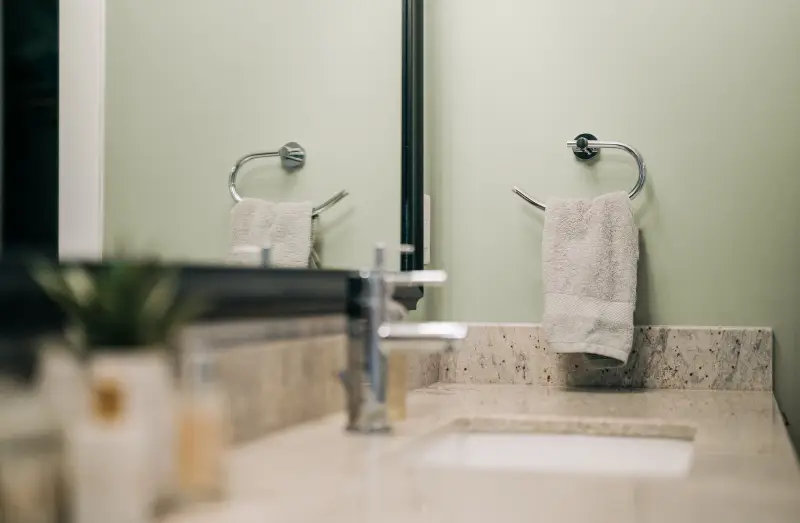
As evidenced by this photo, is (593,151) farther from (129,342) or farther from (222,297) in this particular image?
(129,342)

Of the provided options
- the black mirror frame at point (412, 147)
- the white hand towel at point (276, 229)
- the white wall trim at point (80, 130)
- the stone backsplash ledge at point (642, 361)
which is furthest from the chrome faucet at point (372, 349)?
the stone backsplash ledge at point (642, 361)

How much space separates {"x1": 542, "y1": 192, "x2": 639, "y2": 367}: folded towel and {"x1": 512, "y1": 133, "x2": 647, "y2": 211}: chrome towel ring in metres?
0.08

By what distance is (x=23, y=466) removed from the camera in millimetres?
583

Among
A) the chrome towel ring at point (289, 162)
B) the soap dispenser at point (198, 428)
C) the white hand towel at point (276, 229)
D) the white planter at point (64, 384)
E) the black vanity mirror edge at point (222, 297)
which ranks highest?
the chrome towel ring at point (289, 162)

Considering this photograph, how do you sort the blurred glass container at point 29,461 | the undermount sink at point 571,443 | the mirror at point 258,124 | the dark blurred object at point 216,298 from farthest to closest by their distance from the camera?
the undermount sink at point 571,443 → the mirror at point 258,124 → the dark blurred object at point 216,298 → the blurred glass container at point 29,461

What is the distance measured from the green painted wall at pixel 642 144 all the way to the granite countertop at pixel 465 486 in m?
0.56

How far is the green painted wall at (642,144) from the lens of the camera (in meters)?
1.81

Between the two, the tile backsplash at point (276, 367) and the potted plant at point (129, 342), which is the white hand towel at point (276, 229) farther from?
the potted plant at point (129, 342)

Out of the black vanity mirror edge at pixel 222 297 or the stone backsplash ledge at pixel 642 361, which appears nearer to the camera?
the black vanity mirror edge at pixel 222 297

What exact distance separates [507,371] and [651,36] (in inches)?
30.3

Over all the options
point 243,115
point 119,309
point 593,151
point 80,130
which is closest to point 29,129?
point 80,130

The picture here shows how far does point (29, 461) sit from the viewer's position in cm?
59

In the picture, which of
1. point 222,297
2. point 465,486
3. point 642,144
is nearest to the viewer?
point 465,486

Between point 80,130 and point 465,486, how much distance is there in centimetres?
51
